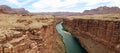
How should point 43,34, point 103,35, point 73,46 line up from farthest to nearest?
point 73,46, point 103,35, point 43,34

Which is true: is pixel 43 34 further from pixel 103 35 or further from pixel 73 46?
pixel 73 46

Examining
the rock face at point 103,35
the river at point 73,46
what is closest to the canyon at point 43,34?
the rock face at point 103,35

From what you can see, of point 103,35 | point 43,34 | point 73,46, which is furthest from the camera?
point 73,46

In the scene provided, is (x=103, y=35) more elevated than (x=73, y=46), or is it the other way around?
(x=103, y=35)

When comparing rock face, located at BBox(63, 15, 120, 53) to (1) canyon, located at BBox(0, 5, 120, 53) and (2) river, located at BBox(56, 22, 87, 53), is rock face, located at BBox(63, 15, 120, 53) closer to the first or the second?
(1) canyon, located at BBox(0, 5, 120, 53)

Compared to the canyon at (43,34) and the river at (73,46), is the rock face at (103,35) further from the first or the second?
the river at (73,46)

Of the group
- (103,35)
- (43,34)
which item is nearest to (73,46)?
(103,35)

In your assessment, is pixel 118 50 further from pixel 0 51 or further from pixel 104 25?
pixel 0 51

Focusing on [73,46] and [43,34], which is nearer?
[43,34]

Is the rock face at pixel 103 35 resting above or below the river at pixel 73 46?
above

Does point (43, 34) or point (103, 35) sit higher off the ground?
point (43, 34)

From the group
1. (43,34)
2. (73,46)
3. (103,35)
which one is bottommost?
(73,46)

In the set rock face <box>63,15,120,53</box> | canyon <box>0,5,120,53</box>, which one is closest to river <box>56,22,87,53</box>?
rock face <box>63,15,120,53</box>
